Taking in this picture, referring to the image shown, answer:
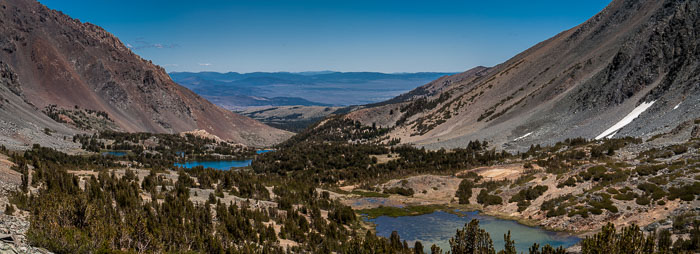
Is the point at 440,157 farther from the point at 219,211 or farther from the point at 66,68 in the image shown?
the point at 66,68

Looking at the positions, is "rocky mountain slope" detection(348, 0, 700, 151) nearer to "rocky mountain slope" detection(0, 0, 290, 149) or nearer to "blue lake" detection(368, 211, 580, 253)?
"blue lake" detection(368, 211, 580, 253)

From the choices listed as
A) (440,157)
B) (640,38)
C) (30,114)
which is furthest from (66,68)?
(640,38)

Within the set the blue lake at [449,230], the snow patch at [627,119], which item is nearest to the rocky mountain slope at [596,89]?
the snow patch at [627,119]

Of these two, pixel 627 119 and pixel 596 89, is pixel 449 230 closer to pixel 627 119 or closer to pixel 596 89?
pixel 627 119

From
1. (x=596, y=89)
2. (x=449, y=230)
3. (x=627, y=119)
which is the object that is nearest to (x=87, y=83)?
(x=596, y=89)

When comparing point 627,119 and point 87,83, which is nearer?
point 627,119

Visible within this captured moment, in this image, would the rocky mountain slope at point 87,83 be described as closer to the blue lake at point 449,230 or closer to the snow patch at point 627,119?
the blue lake at point 449,230

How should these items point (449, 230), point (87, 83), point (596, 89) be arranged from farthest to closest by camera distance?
point (87, 83)
point (596, 89)
point (449, 230)
